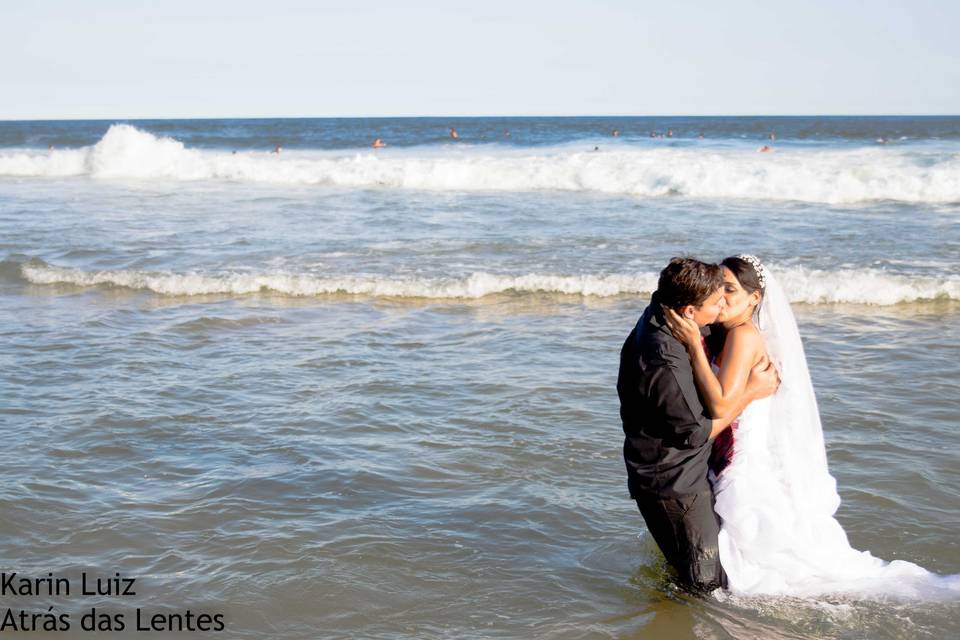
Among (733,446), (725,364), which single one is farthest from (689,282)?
(733,446)

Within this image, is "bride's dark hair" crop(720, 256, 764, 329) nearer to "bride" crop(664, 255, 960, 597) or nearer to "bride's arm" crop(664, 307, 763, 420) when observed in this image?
"bride" crop(664, 255, 960, 597)

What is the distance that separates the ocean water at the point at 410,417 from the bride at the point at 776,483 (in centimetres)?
13

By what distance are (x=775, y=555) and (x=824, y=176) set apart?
20.6 metres

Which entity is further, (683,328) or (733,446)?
(733,446)

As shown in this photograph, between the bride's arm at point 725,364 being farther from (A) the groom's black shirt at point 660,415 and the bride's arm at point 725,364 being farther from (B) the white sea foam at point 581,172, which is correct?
(B) the white sea foam at point 581,172

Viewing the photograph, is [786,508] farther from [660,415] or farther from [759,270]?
[759,270]

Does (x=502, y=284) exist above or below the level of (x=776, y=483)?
above

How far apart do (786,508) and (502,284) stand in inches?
310

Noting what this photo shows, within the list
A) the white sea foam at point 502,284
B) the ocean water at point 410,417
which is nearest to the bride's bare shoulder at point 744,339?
the ocean water at point 410,417

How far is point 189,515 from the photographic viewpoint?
539 cm

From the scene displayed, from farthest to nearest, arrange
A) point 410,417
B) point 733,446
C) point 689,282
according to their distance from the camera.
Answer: point 410,417 < point 733,446 < point 689,282

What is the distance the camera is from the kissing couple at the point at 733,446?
13.0ft

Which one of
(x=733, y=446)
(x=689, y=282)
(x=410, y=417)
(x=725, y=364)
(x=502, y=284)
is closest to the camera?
(x=689, y=282)

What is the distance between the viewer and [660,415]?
4.00 m
